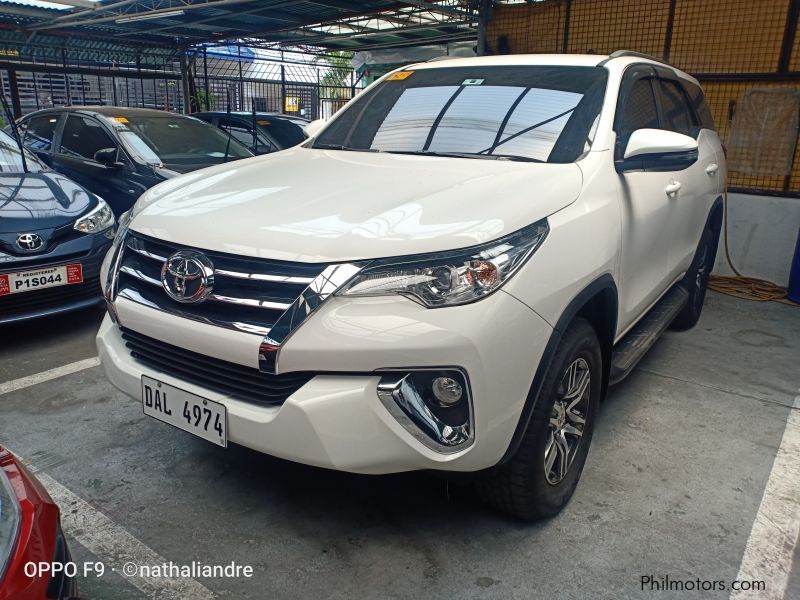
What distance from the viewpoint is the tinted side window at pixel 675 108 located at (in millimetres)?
3742

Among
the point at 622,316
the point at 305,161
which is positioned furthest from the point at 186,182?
the point at 622,316

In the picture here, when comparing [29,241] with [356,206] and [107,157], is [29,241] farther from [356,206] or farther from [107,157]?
[356,206]

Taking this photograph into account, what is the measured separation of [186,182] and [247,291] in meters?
0.95

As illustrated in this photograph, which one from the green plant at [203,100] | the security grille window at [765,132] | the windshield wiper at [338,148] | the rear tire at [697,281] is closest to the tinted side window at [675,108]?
the rear tire at [697,281]

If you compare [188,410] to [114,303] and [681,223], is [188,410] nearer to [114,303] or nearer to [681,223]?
[114,303]

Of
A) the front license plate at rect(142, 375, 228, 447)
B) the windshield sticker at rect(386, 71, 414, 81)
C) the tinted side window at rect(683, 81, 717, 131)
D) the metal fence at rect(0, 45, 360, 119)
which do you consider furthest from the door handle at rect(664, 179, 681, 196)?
the metal fence at rect(0, 45, 360, 119)

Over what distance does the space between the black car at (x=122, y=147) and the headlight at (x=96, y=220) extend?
3.35ft

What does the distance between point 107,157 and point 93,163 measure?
1.46ft

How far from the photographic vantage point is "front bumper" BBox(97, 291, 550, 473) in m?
1.87

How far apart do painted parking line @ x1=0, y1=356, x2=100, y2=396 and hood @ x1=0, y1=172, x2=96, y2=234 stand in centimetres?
89

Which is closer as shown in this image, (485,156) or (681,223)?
(485,156)

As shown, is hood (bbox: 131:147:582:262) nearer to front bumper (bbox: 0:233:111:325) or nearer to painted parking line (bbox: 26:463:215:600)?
painted parking line (bbox: 26:463:215:600)

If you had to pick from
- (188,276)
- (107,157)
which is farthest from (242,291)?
(107,157)

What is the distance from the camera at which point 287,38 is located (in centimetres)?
1229
